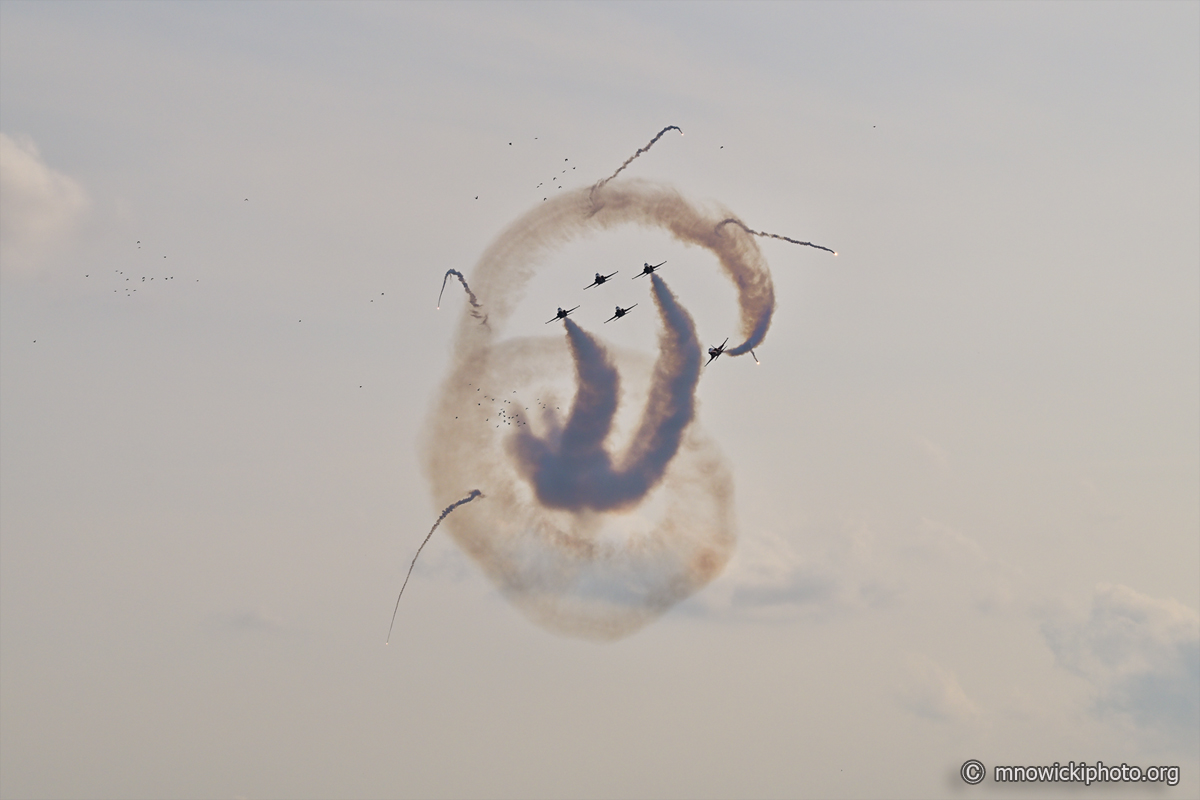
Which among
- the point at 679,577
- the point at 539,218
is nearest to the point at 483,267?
the point at 539,218

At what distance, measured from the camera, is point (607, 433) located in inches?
5349

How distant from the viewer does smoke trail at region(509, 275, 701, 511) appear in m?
132

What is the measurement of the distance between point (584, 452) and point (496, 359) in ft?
38.6

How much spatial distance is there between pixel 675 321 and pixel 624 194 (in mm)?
11666

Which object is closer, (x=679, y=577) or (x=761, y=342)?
(x=761, y=342)

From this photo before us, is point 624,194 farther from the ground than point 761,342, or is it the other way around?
point 624,194

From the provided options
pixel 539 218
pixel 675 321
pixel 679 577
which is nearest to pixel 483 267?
pixel 539 218

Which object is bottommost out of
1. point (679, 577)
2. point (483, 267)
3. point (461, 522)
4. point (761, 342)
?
point (679, 577)

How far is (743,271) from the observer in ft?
423

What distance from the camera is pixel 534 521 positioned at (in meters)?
137

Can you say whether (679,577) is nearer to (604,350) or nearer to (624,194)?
(604,350)

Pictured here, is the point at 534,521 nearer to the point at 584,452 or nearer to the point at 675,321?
the point at 584,452

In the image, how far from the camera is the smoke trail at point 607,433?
132 m

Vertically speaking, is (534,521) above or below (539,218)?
below
